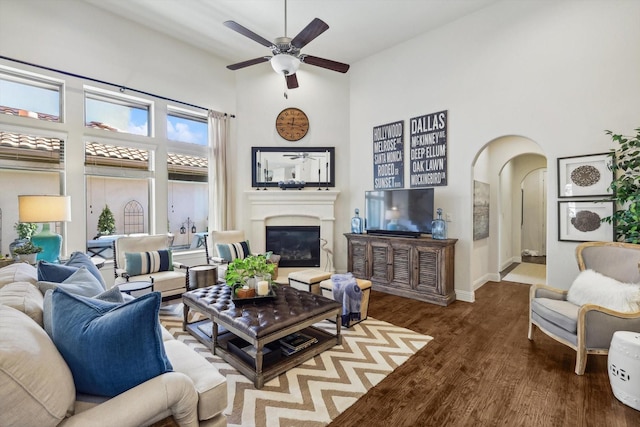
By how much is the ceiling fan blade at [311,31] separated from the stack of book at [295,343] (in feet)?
9.45

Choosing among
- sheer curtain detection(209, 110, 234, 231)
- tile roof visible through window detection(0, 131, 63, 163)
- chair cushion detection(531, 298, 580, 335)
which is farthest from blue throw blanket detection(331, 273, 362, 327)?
tile roof visible through window detection(0, 131, 63, 163)

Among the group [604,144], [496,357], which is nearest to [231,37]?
[604,144]

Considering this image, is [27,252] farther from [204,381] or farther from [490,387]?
[490,387]

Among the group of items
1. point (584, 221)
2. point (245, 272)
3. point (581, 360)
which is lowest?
point (581, 360)

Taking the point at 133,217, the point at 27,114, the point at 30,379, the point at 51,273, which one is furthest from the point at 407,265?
the point at 27,114

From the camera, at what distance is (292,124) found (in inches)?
223

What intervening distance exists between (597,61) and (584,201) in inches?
61.8

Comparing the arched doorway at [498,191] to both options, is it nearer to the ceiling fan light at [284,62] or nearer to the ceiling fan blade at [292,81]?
the ceiling fan blade at [292,81]

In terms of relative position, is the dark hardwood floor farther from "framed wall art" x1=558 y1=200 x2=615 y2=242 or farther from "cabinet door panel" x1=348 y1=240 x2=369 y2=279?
"cabinet door panel" x1=348 y1=240 x2=369 y2=279

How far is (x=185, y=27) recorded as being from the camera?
4574 mm

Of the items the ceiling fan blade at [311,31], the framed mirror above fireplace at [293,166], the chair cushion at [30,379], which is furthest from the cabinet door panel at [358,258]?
the chair cushion at [30,379]

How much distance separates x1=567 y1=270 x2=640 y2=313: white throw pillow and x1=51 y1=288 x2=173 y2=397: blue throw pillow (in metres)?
3.31

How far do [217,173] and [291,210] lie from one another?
1498 millimetres

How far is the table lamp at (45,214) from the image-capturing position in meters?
2.96
